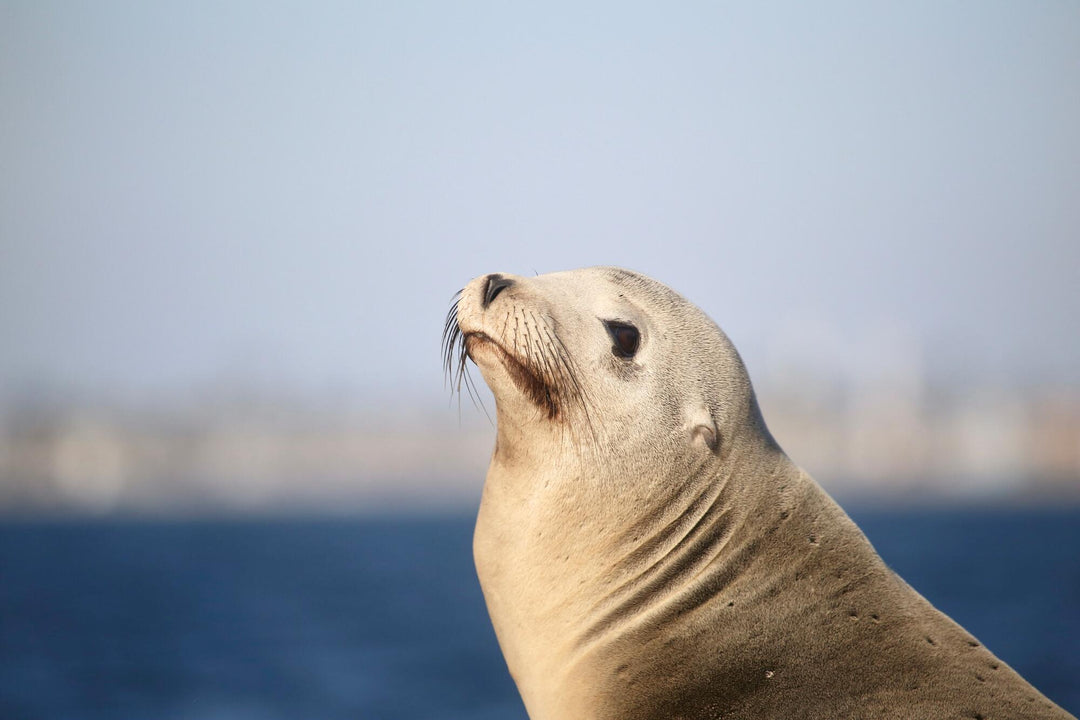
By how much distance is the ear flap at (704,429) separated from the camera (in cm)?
450

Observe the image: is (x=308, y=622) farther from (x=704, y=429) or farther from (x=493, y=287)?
(x=704, y=429)

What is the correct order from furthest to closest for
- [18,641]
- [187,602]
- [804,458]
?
[804,458] < [187,602] < [18,641]

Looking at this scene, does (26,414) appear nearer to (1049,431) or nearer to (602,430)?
(1049,431)

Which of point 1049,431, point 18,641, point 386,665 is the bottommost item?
point 1049,431

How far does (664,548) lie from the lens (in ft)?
14.6

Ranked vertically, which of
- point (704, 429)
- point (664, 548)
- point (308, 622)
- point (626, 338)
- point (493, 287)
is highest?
point (493, 287)

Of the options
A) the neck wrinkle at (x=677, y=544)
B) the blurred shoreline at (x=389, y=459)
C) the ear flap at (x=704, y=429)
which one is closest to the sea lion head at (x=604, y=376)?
the ear flap at (x=704, y=429)

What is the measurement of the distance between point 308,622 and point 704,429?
4313 cm

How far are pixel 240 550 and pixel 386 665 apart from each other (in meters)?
52.7

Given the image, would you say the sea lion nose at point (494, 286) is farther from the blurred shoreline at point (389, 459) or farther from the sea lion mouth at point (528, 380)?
the blurred shoreline at point (389, 459)

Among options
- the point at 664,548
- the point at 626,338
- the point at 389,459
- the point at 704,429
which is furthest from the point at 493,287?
the point at 389,459

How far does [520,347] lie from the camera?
4.57m

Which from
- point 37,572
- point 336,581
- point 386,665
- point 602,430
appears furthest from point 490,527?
point 37,572

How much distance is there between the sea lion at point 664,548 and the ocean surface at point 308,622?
64.7 feet
